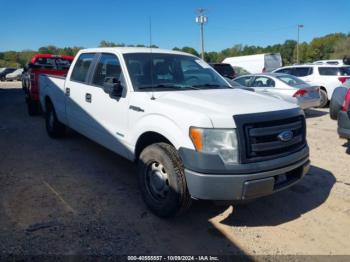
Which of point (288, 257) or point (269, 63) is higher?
point (269, 63)

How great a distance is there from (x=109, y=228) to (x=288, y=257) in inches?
70.7

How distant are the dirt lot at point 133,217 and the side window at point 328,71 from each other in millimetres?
8374

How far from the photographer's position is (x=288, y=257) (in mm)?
3006

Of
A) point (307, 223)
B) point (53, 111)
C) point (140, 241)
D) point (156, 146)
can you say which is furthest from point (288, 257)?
point (53, 111)

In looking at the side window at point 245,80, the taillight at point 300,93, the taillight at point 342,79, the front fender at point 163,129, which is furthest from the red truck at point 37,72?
the taillight at point 342,79

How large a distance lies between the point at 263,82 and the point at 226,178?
844 cm

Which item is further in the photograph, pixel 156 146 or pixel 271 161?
pixel 156 146

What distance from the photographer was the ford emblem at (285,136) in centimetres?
331

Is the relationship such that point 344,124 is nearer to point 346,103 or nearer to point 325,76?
point 346,103

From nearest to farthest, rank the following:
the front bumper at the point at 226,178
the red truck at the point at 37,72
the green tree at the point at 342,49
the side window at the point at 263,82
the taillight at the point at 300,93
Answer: the front bumper at the point at 226,178, the red truck at the point at 37,72, the taillight at the point at 300,93, the side window at the point at 263,82, the green tree at the point at 342,49

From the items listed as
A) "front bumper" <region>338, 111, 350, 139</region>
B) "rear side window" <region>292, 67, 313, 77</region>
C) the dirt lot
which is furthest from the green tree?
the dirt lot

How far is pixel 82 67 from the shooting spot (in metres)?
5.60

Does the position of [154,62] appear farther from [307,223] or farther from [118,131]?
[307,223]

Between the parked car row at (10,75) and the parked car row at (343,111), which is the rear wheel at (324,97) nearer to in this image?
the parked car row at (343,111)
